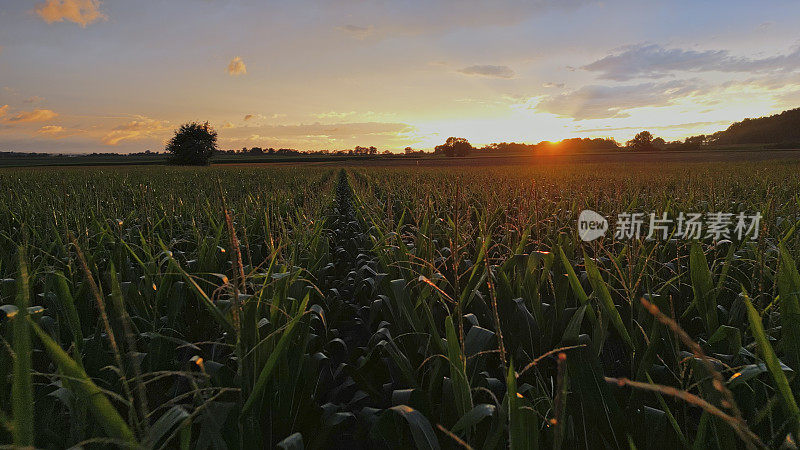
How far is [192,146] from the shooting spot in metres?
59.5

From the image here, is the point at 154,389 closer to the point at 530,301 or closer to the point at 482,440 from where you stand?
the point at 482,440

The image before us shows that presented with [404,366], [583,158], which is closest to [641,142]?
[583,158]

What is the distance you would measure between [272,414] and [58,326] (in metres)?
1.55

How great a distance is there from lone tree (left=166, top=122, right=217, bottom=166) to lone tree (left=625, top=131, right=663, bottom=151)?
83715mm

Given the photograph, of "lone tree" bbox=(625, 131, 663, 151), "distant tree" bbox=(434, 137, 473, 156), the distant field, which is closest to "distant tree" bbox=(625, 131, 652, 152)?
"lone tree" bbox=(625, 131, 663, 151)

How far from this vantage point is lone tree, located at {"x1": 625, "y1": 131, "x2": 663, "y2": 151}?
296 ft

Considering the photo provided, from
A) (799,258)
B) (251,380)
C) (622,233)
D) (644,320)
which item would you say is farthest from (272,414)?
(622,233)

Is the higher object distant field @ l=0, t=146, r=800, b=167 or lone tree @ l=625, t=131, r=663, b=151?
lone tree @ l=625, t=131, r=663, b=151

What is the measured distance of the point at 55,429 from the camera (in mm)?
1690

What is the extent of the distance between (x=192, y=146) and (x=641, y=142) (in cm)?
9076
